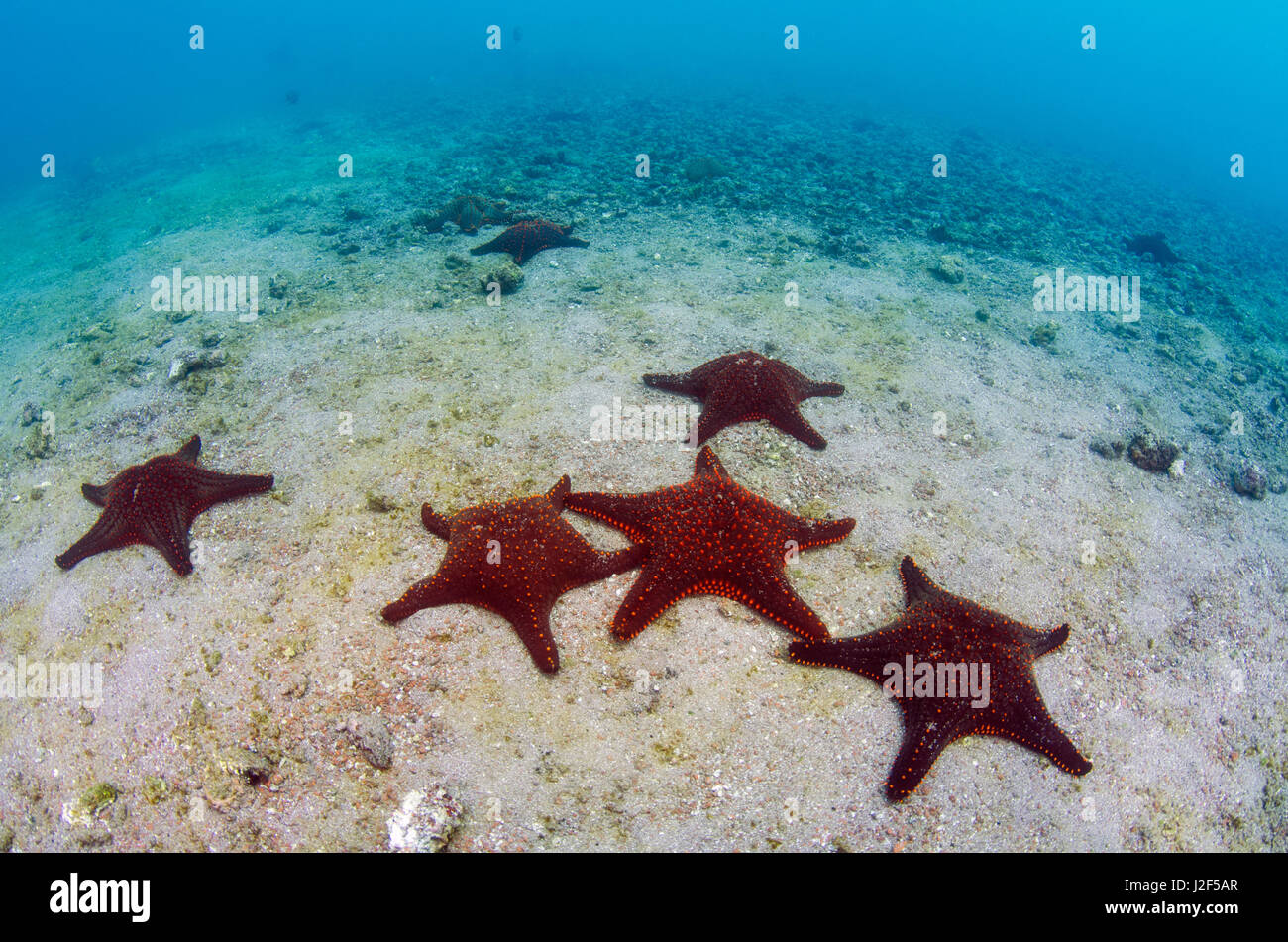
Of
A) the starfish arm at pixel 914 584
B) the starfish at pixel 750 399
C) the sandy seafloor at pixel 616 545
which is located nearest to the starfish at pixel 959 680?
the sandy seafloor at pixel 616 545

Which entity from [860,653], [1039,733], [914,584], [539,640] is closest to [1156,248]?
[914,584]

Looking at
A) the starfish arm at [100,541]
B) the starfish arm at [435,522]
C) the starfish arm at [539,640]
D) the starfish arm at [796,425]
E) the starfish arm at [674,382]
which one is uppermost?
the starfish arm at [674,382]

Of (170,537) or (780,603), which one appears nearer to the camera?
(780,603)

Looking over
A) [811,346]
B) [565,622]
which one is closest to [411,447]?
[565,622]

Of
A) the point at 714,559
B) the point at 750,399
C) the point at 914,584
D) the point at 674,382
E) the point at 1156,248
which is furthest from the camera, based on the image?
the point at 1156,248

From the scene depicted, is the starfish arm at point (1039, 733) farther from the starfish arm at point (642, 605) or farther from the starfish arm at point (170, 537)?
the starfish arm at point (170, 537)

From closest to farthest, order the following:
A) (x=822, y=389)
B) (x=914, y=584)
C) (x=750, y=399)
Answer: (x=914, y=584) < (x=750, y=399) < (x=822, y=389)

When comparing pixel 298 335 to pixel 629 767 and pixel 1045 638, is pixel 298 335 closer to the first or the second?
pixel 629 767

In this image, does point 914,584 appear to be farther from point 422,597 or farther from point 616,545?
point 422,597
